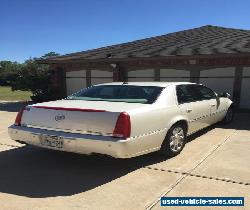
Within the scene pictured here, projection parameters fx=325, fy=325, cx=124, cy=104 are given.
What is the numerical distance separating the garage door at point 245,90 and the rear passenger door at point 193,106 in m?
6.55

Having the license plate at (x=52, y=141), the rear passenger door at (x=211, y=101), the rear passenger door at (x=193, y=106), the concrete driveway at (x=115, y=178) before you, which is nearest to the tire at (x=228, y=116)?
the rear passenger door at (x=211, y=101)

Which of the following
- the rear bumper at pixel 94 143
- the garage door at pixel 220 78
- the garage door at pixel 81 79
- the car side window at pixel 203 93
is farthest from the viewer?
the garage door at pixel 81 79

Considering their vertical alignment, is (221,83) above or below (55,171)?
above

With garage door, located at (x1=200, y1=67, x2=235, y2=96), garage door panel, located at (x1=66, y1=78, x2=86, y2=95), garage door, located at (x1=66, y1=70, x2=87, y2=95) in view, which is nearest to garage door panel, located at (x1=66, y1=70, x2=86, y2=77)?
garage door, located at (x1=66, y1=70, x2=87, y2=95)

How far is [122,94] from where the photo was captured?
244 inches

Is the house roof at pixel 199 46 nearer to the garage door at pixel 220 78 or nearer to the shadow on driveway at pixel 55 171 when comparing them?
the garage door at pixel 220 78

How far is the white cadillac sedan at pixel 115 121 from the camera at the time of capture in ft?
15.9

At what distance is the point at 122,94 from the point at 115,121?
1441 millimetres

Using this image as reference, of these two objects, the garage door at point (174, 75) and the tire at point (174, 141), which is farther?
the garage door at point (174, 75)

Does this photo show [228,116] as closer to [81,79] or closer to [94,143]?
[94,143]

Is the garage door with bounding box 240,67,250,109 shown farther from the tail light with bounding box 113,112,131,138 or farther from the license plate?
Result: the license plate

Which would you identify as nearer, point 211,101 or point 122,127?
point 122,127

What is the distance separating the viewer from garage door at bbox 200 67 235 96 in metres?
13.8

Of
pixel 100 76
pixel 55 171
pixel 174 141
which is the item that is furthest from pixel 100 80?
pixel 55 171
